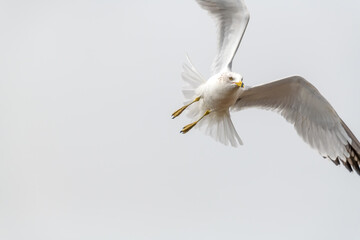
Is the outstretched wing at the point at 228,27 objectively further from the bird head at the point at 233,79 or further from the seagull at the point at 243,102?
the bird head at the point at 233,79

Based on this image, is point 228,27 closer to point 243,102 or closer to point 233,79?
point 243,102

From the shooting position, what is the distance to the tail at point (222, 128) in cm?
768

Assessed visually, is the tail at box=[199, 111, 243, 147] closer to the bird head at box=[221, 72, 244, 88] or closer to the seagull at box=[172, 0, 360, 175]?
the seagull at box=[172, 0, 360, 175]

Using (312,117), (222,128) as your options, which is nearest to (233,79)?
(222,128)

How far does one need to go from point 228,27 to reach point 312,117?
4.76ft

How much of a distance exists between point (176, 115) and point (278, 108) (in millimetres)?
1273

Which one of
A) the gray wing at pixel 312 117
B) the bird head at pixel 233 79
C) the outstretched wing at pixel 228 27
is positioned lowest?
the gray wing at pixel 312 117

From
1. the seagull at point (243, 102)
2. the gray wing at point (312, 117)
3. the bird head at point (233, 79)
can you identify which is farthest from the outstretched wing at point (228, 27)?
the bird head at point (233, 79)

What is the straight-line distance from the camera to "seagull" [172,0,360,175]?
7.42 m

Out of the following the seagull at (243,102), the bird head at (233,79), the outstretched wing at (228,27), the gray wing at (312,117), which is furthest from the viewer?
the gray wing at (312,117)

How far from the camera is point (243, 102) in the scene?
315 inches

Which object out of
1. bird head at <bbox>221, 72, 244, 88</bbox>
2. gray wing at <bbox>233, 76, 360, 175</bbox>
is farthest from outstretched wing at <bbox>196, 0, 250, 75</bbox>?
bird head at <bbox>221, 72, 244, 88</bbox>

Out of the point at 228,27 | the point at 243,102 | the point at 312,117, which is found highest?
the point at 228,27

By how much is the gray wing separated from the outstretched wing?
460 millimetres
